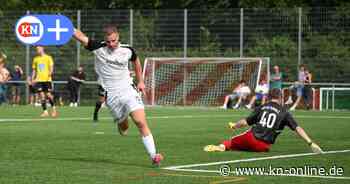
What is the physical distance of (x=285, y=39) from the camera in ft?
134

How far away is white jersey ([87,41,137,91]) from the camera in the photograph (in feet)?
47.2

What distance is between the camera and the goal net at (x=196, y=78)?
137ft

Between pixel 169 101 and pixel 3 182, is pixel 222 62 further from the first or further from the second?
pixel 3 182

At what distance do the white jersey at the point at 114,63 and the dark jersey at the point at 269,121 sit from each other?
2.73 m

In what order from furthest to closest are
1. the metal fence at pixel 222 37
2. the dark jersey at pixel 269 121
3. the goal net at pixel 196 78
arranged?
the goal net at pixel 196 78, the metal fence at pixel 222 37, the dark jersey at pixel 269 121

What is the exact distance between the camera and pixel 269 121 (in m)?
16.2

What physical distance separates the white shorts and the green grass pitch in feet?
2.26

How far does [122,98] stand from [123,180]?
2.60 meters

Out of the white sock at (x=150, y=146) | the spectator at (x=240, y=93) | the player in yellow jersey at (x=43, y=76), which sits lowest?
the spectator at (x=240, y=93)

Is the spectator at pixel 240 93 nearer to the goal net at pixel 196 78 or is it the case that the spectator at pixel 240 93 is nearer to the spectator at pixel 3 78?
the goal net at pixel 196 78

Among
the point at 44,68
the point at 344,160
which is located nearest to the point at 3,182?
the point at 344,160

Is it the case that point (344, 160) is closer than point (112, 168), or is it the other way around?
point (112, 168)

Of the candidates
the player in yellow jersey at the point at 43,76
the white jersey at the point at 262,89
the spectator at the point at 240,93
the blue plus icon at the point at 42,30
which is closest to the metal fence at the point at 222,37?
the blue plus icon at the point at 42,30

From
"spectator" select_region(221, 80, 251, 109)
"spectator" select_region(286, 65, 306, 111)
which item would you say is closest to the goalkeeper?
"spectator" select_region(286, 65, 306, 111)
